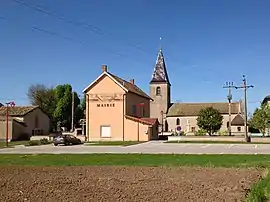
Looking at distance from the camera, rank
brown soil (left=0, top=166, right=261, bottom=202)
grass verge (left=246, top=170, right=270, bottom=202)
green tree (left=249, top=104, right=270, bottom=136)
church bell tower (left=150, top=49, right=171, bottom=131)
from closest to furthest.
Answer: grass verge (left=246, top=170, right=270, bottom=202) → brown soil (left=0, top=166, right=261, bottom=202) → green tree (left=249, top=104, right=270, bottom=136) → church bell tower (left=150, top=49, right=171, bottom=131)

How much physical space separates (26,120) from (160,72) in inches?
1855

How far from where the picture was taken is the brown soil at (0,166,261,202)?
10289 millimetres

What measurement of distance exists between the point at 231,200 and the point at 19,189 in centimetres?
A: 588

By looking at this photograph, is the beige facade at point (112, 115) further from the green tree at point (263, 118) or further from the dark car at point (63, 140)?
the green tree at point (263, 118)

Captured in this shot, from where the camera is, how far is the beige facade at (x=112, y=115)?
58.9m

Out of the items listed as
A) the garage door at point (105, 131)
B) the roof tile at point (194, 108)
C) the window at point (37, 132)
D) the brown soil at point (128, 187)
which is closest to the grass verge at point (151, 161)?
the brown soil at point (128, 187)

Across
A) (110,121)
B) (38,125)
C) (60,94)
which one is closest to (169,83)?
(60,94)

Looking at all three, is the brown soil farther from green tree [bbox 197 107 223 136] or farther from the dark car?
green tree [bbox 197 107 223 136]

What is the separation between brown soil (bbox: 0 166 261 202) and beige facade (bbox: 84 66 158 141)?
142ft

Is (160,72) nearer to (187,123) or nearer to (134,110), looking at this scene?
(187,123)

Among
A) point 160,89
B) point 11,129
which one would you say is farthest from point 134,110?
point 160,89

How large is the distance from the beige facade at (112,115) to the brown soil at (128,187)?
4322cm

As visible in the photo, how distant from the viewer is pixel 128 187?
1211 centimetres

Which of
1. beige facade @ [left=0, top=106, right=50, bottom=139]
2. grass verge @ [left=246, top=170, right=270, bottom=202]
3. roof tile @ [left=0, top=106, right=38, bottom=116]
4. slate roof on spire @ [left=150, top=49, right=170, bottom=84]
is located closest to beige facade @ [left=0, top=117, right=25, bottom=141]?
beige facade @ [left=0, top=106, right=50, bottom=139]
